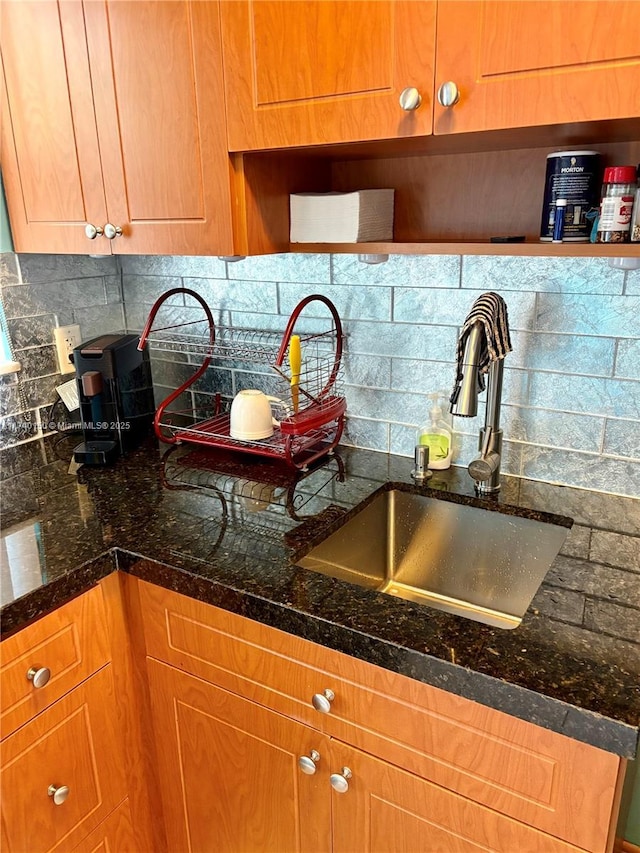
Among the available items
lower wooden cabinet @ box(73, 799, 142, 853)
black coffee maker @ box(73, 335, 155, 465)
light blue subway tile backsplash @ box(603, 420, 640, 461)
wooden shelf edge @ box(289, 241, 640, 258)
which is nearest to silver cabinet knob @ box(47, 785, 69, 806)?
lower wooden cabinet @ box(73, 799, 142, 853)

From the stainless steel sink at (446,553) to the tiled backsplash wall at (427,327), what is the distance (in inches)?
6.5

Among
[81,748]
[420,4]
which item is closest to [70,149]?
[420,4]

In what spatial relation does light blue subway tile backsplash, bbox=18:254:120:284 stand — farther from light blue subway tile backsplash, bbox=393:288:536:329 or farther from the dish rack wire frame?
light blue subway tile backsplash, bbox=393:288:536:329

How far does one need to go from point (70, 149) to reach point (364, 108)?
0.68 meters

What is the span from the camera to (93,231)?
1.39 meters

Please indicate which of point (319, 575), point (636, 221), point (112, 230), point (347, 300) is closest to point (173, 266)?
point (112, 230)

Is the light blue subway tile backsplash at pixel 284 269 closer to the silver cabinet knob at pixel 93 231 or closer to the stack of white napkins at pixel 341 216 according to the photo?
the stack of white napkins at pixel 341 216

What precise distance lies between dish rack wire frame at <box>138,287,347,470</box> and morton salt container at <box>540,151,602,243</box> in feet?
1.84

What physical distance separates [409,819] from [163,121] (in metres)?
1.27

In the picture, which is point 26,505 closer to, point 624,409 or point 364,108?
point 364,108

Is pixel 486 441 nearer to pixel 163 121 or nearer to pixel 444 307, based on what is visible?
pixel 444 307

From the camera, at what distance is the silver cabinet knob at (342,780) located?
1.02 meters

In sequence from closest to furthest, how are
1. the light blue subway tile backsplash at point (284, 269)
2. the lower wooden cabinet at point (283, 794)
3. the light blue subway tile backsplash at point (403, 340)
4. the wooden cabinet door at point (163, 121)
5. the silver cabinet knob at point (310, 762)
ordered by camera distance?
the lower wooden cabinet at point (283, 794)
the silver cabinet knob at point (310, 762)
the wooden cabinet door at point (163, 121)
the light blue subway tile backsplash at point (403, 340)
the light blue subway tile backsplash at point (284, 269)

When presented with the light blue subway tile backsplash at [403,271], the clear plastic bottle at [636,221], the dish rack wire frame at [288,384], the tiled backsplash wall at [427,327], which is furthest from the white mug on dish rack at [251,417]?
the clear plastic bottle at [636,221]
